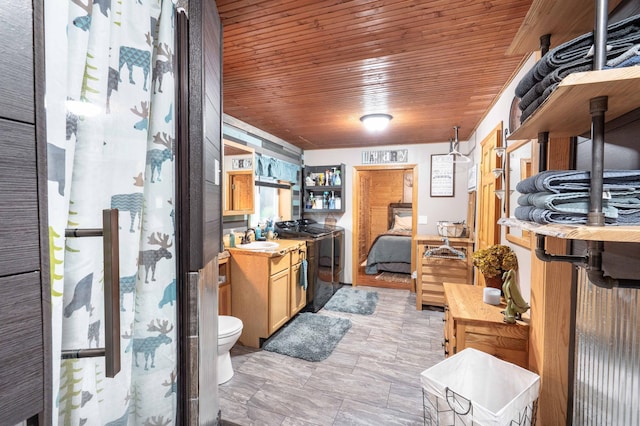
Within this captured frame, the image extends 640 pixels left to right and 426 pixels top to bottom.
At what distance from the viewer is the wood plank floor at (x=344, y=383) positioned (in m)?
1.90

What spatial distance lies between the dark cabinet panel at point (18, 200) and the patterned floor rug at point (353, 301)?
11.6 feet

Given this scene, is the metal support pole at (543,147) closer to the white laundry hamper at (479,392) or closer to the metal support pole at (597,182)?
the metal support pole at (597,182)

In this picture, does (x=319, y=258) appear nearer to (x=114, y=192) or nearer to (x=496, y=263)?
(x=496, y=263)

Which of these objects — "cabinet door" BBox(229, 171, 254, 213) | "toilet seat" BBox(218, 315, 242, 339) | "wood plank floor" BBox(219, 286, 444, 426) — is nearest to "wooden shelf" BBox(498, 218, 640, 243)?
"wood plank floor" BBox(219, 286, 444, 426)

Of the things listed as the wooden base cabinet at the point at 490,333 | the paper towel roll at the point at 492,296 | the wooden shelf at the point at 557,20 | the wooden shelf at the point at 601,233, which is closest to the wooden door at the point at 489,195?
the paper towel roll at the point at 492,296

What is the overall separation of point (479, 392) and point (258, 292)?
6.45 feet

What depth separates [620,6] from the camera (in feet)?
2.90

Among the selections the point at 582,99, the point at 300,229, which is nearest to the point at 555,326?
the point at 582,99

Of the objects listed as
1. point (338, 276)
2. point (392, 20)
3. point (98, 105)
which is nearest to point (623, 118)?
point (392, 20)

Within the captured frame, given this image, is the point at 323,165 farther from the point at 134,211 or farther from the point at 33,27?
the point at 33,27

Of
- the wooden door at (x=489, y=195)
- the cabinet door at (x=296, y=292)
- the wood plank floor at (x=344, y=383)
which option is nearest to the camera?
the wood plank floor at (x=344, y=383)

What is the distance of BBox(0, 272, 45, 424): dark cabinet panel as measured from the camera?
47 cm

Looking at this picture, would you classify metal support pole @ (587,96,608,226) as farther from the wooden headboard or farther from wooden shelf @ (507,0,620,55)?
the wooden headboard

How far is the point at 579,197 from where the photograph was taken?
0.71 meters
